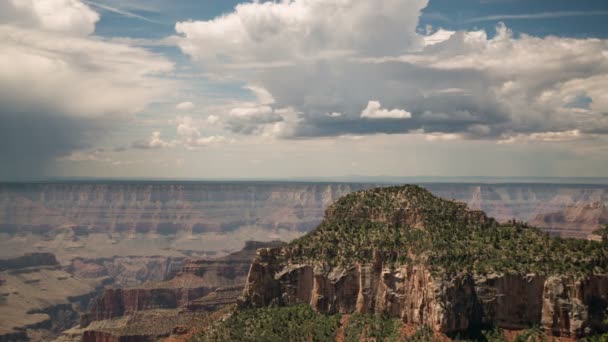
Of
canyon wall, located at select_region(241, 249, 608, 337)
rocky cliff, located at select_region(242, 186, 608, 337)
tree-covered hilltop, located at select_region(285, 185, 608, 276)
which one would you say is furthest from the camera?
tree-covered hilltop, located at select_region(285, 185, 608, 276)

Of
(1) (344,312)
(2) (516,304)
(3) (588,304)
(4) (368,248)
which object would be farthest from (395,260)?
(3) (588,304)

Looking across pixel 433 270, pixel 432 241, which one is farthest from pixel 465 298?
pixel 432 241

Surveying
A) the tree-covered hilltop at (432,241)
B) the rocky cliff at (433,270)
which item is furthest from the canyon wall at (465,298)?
the tree-covered hilltop at (432,241)

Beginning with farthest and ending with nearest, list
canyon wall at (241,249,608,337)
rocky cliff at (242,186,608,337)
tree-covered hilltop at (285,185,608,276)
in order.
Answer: tree-covered hilltop at (285,185,608,276) → rocky cliff at (242,186,608,337) → canyon wall at (241,249,608,337)

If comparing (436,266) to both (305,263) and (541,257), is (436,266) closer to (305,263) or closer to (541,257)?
(541,257)

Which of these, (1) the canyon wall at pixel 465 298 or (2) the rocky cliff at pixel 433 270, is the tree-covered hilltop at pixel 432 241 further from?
(1) the canyon wall at pixel 465 298

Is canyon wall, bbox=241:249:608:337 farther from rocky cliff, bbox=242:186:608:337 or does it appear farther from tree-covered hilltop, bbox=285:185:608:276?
tree-covered hilltop, bbox=285:185:608:276

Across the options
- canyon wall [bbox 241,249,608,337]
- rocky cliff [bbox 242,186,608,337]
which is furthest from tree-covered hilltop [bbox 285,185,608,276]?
canyon wall [bbox 241,249,608,337]

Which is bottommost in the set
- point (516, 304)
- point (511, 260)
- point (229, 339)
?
point (229, 339)
